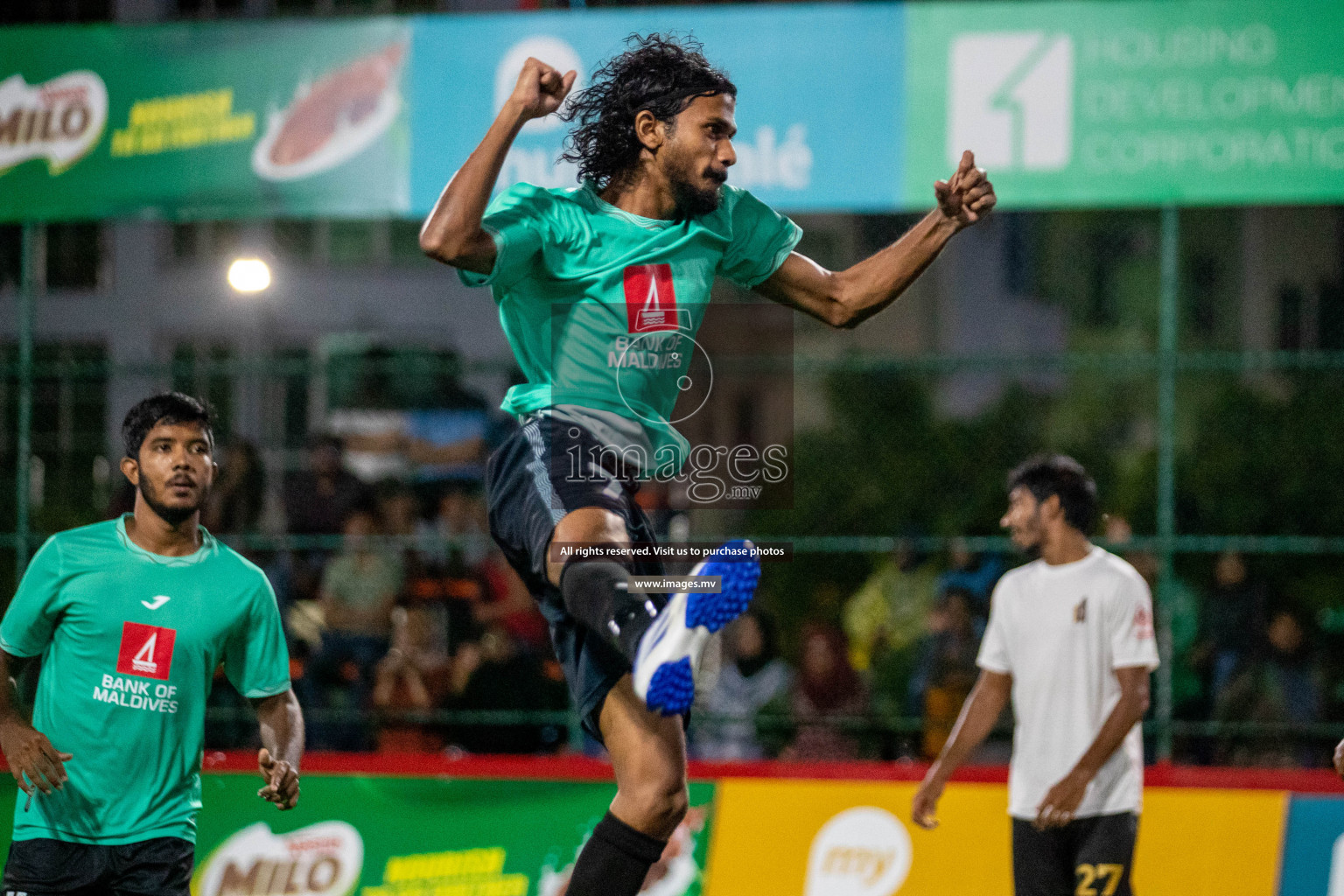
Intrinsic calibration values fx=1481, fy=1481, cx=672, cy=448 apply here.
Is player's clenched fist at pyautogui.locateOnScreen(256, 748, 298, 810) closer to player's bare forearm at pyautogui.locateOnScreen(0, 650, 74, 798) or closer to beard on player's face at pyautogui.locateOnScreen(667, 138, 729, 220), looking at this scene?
player's bare forearm at pyautogui.locateOnScreen(0, 650, 74, 798)

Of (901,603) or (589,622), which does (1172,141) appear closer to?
(901,603)

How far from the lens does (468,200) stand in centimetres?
333

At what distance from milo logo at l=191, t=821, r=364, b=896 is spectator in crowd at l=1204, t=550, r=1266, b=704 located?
4.76 m

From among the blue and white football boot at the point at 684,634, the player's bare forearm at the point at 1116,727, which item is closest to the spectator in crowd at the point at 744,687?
the player's bare forearm at the point at 1116,727

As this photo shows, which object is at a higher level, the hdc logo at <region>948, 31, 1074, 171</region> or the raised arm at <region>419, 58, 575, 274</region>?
the hdc logo at <region>948, 31, 1074, 171</region>

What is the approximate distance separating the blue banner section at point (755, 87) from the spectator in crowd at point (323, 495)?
1.78 metres

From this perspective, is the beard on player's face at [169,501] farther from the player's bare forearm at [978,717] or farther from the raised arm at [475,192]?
the player's bare forearm at [978,717]

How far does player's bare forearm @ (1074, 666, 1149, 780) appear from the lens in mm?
5277

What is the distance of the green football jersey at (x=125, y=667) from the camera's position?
4.30 meters

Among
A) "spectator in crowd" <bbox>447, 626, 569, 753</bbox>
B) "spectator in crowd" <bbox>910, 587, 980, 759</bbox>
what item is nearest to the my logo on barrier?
"spectator in crowd" <bbox>910, 587, 980, 759</bbox>

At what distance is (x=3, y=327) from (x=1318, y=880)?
60.5 feet

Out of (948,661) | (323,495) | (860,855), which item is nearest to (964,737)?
(860,855)

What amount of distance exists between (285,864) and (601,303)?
3.71 metres

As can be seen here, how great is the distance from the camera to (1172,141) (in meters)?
6.97
